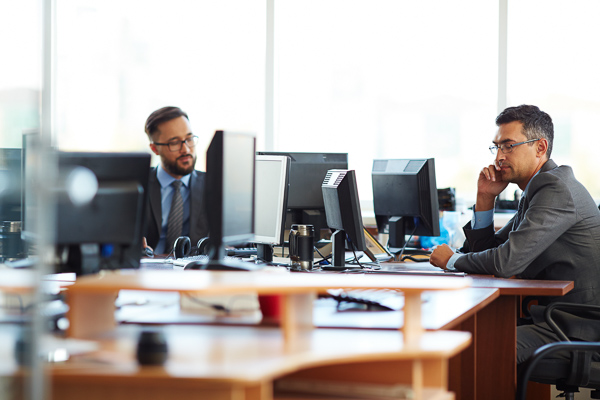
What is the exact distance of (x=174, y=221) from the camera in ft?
11.5

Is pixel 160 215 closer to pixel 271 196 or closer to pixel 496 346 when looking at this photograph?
pixel 271 196

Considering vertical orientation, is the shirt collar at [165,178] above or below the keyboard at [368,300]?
above

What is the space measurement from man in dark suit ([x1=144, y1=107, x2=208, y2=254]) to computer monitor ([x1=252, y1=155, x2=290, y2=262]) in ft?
2.34

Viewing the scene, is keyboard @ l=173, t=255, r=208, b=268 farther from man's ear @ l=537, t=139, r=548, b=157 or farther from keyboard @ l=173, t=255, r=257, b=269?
man's ear @ l=537, t=139, r=548, b=157

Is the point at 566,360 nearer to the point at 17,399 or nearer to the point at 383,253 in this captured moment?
the point at 383,253

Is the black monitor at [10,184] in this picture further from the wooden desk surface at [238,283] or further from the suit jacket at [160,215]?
the suit jacket at [160,215]

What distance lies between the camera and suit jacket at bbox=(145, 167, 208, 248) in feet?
11.3

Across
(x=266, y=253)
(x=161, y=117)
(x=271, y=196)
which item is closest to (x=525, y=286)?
(x=271, y=196)

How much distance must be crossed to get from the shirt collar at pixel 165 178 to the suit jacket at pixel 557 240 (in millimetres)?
1609

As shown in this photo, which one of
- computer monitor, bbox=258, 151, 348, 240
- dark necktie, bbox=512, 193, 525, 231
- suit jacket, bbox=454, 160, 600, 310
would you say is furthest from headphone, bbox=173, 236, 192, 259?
dark necktie, bbox=512, 193, 525, 231

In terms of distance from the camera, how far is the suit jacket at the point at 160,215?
3.44 metres

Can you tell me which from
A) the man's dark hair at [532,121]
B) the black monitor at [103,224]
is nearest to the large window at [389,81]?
the man's dark hair at [532,121]

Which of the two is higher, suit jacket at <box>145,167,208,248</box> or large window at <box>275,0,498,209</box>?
large window at <box>275,0,498,209</box>

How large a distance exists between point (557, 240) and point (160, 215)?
1.83 meters
